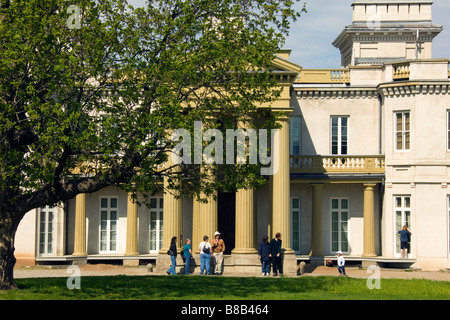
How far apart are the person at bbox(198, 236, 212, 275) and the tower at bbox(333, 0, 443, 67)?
26.6 m

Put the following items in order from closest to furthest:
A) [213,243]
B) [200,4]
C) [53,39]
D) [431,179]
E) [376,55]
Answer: [53,39] → [200,4] → [213,243] → [431,179] → [376,55]

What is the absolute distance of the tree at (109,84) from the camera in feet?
74.1

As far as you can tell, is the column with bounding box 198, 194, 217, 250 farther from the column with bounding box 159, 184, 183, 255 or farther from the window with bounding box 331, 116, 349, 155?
the window with bounding box 331, 116, 349, 155

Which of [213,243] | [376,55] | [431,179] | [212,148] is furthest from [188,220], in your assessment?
[376,55]

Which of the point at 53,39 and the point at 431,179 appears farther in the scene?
the point at 431,179

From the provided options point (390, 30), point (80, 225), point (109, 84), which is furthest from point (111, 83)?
point (390, 30)

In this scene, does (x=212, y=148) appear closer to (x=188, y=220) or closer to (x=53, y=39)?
(x=53, y=39)

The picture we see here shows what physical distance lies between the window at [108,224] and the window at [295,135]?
955 cm

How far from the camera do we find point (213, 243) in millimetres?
36094

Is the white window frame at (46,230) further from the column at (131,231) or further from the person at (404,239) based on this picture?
the person at (404,239)

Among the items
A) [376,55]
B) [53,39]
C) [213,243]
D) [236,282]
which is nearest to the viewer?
[53,39]

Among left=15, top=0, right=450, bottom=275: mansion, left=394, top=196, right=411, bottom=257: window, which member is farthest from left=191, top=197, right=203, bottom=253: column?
left=394, top=196, right=411, bottom=257: window

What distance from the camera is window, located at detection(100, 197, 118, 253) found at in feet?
141

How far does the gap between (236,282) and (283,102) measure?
12.2 metres
